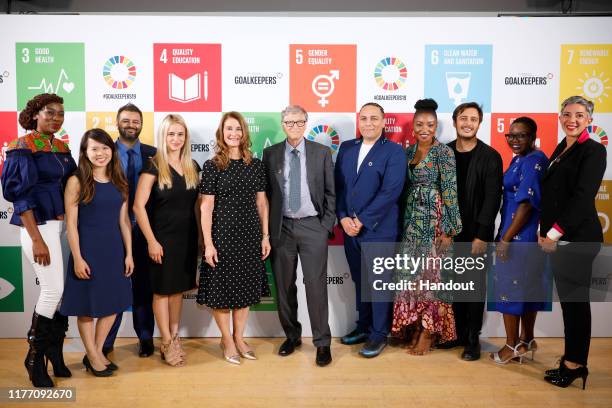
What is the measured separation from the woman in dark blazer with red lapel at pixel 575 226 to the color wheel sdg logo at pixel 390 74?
1265mm

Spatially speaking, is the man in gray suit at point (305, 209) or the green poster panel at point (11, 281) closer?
the man in gray suit at point (305, 209)

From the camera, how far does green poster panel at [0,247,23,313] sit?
3.82 metres

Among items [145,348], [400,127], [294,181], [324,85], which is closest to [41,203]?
[145,348]

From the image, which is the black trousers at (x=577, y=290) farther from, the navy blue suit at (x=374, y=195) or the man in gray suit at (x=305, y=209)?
the man in gray suit at (x=305, y=209)

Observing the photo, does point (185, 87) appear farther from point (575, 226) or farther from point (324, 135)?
point (575, 226)

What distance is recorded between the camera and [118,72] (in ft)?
12.2

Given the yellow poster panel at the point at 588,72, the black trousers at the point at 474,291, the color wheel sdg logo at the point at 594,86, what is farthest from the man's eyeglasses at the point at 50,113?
the color wheel sdg logo at the point at 594,86

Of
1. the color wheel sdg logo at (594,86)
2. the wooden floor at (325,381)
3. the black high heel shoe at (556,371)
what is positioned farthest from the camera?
the color wheel sdg logo at (594,86)

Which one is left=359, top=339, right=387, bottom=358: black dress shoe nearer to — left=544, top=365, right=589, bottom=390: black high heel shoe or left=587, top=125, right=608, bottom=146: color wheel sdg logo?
left=544, top=365, right=589, bottom=390: black high heel shoe

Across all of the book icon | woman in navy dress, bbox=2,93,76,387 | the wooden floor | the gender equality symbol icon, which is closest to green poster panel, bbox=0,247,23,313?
the wooden floor

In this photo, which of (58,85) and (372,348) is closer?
A: (372,348)

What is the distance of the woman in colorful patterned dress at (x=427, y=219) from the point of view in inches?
129

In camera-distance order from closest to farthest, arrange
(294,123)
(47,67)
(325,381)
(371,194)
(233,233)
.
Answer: (325,381) → (233,233) → (294,123) → (371,194) → (47,67)

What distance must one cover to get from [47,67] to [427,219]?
3.12 meters
